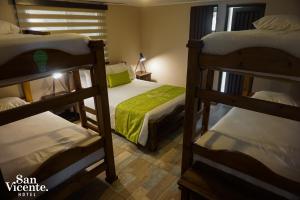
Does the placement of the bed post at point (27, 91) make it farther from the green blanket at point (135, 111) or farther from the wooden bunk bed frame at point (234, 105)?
the wooden bunk bed frame at point (234, 105)

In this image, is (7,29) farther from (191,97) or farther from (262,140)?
(262,140)

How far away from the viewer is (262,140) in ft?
6.00

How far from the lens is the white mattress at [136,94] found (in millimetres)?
2602

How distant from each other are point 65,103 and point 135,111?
49.6 inches

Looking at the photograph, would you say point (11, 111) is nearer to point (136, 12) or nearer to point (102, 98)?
point (102, 98)

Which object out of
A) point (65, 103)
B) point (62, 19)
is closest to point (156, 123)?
point (65, 103)

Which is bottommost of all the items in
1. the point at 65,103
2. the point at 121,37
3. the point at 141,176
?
the point at 141,176

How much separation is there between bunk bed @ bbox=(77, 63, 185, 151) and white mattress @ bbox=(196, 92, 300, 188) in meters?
0.84

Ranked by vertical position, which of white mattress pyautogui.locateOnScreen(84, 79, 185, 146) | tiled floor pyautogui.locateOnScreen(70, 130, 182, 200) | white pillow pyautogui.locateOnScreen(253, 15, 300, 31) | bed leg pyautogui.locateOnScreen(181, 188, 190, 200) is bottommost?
tiled floor pyautogui.locateOnScreen(70, 130, 182, 200)

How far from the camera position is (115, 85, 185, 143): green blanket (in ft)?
8.75

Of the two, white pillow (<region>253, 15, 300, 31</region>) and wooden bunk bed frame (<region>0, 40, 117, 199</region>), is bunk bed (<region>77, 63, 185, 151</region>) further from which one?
white pillow (<region>253, 15, 300, 31</region>)

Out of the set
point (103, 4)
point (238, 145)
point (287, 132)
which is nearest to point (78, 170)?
point (238, 145)

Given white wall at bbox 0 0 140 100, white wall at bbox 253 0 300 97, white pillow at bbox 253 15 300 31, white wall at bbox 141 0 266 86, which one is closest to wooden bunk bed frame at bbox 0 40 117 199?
white pillow at bbox 253 15 300 31

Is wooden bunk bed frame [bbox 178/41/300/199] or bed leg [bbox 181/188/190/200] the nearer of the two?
wooden bunk bed frame [bbox 178/41/300/199]
